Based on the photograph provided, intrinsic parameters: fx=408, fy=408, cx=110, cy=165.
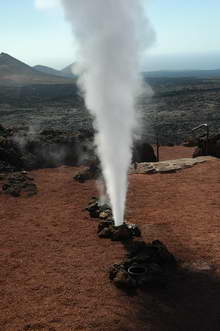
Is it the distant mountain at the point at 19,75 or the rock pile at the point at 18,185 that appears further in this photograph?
the distant mountain at the point at 19,75

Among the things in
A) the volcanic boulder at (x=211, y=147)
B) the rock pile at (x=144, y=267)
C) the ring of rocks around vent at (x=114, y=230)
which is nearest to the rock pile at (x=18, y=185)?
the ring of rocks around vent at (x=114, y=230)

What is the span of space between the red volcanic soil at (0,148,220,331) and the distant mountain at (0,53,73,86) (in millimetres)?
105634

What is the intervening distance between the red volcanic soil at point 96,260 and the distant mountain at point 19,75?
105634 millimetres

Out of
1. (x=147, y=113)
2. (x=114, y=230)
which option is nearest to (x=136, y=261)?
(x=114, y=230)

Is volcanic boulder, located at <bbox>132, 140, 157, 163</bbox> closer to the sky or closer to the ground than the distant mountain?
closer to the ground

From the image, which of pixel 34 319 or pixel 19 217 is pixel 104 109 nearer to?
pixel 19 217

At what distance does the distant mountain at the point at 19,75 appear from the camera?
127 m

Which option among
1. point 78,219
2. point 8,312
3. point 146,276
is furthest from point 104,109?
point 8,312

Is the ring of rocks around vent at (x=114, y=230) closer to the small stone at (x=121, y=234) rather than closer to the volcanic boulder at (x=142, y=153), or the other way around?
the small stone at (x=121, y=234)

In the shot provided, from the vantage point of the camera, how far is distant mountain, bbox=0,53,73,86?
416 ft

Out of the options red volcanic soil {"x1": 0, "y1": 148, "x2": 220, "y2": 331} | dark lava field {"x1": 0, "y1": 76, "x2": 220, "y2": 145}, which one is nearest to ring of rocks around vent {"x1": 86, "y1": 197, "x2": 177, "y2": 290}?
red volcanic soil {"x1": 0, "y1": 148, "x2": 220, "y2": 331}

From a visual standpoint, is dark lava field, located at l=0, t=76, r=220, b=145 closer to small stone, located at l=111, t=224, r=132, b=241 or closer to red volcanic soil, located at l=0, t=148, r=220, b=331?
red volcanic soil, located at l=0, t=148, r=220, b=331

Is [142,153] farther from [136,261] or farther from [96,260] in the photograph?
[136,261]

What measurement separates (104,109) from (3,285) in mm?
6313
